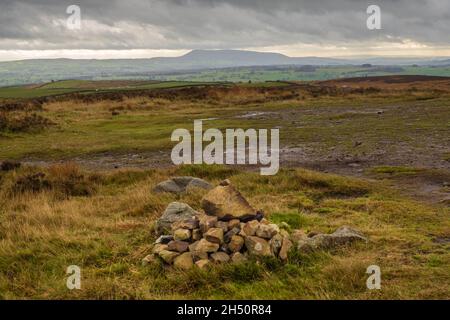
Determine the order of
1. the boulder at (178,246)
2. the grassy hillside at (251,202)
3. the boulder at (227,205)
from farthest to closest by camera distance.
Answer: the boulder at (227,205)
the boulder at (178,246)
the grassy hillside at (251,202)

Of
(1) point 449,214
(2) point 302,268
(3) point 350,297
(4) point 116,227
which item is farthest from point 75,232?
(1) point 449,214

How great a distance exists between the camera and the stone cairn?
8641mm

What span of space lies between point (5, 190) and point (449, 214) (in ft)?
44.8

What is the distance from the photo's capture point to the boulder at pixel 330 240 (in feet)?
29.6

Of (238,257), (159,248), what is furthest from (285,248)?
(159,248)

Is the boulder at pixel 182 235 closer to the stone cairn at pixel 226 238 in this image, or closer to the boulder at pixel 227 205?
the stone cairn at pixel 226 238

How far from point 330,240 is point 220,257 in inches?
93.3

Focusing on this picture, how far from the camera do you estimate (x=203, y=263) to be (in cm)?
838

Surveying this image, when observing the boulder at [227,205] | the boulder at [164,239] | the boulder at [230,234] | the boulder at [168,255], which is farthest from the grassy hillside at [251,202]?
the boulder at [227,205]

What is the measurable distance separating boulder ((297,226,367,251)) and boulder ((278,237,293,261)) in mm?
204

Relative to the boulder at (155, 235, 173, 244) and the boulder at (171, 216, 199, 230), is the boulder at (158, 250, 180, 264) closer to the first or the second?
the boulder at (155, 235, 173, 244)

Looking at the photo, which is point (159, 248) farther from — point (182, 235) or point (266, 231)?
point (266, 231)

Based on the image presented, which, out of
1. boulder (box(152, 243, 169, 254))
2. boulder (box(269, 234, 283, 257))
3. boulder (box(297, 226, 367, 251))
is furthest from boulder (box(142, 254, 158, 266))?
boulder (box(297, 226, 367, 251))
